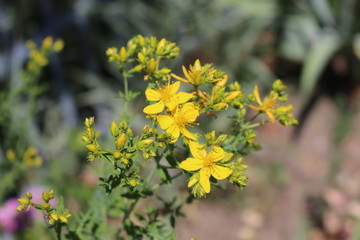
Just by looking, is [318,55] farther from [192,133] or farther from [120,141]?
[120,141]

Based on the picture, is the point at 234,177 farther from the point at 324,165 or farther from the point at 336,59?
the point at 336,59

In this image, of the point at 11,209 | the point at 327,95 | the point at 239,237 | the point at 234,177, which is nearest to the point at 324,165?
the point at 327,95

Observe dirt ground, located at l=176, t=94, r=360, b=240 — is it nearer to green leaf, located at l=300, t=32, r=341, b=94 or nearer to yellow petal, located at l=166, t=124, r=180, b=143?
green leaf, located at l=300, t=32, r=341, b=94

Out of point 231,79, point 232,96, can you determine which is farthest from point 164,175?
point 231,79

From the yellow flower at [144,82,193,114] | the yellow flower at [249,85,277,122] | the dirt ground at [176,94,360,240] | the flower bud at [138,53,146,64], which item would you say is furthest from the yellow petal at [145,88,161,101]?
the dirt ground at [176,94,360,240]

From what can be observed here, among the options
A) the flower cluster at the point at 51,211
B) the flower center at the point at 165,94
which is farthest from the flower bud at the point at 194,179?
the flower cluster at the point at 51,211

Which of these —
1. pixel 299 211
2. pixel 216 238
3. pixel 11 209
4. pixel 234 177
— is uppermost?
pixel 234 177
